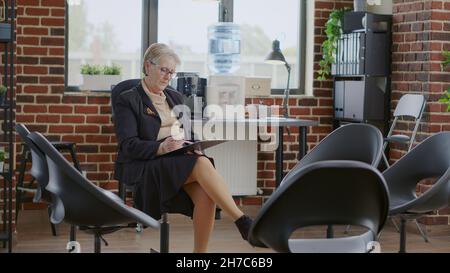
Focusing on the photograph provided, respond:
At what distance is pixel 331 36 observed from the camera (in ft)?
21.8

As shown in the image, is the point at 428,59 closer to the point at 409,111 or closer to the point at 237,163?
the point at 409,111

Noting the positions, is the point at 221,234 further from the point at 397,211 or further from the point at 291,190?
the point at 291,190

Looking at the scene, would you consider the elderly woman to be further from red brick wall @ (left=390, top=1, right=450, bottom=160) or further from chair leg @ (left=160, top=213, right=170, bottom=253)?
red brick wall @ (left=390, top=1, right=450, bottom=160)

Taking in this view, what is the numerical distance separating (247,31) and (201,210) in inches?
115

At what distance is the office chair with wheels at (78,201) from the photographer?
293 centimetres

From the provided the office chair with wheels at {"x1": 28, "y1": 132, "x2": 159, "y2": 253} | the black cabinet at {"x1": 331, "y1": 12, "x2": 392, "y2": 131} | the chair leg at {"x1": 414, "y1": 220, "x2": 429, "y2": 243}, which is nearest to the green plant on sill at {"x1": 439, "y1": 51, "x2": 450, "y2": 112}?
the black cabinet at {"x1": 331, "y1": 12, "x2": 392, "y2": 131}

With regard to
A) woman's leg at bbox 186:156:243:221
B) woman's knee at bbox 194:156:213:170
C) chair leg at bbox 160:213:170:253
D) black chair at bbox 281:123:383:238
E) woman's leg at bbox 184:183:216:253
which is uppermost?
black chair at bbox 281:123:383:238

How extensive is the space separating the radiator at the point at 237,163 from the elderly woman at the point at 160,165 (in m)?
2.25

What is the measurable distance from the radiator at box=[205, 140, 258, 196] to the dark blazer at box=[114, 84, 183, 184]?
2.32 m

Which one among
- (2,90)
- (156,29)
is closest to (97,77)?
(156,29)

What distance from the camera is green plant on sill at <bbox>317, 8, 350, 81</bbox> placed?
261 inches

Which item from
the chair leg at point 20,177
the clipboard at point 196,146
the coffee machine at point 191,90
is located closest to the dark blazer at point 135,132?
the clipboard at point 196,146
